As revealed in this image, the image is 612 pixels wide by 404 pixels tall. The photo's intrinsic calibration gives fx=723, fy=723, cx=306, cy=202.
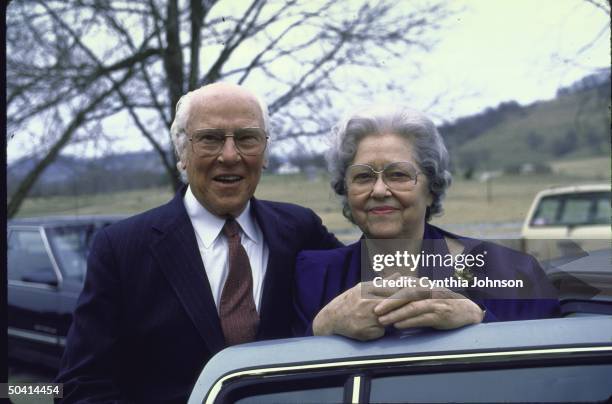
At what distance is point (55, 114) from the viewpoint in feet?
21.1

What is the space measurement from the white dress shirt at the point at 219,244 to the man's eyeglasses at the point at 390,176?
0.39m

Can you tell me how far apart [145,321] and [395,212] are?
2.65 feet

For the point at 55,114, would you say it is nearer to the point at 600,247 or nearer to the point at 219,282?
the point at 219,282

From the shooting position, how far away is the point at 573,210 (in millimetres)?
9219

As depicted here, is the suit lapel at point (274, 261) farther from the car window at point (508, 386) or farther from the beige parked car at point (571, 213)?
the beige parked car at point (571, 213)

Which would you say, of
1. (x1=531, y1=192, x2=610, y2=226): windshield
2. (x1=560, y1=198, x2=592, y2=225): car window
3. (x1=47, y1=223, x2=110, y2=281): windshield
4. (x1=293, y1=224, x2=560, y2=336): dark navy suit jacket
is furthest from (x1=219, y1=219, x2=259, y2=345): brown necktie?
(x1=560, y1=198, x2=592, y2=225): car window

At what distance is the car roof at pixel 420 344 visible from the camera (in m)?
1.53

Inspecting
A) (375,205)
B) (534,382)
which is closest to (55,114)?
(375,205)

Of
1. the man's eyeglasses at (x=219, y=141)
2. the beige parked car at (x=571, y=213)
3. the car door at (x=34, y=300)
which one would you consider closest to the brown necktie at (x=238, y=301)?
the man's eyeglasses at (x=219, y=141)

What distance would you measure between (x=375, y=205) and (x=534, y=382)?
2.62ft

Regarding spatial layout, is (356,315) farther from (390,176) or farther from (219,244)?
(219,244)

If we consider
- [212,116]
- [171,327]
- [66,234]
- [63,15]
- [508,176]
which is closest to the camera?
[171,327]

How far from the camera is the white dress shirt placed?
225 cm

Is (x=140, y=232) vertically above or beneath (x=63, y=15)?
beneath
